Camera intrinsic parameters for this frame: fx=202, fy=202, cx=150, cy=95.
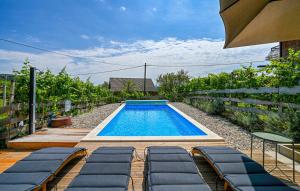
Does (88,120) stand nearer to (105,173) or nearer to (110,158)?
(110,158)


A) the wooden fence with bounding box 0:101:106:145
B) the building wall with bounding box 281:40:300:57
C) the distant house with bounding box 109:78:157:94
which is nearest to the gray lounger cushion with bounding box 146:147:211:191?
the wooden fence with bounding box 0:101:106:145

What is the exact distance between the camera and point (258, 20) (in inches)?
99.6

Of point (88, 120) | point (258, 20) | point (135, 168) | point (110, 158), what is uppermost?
point (258, 20)

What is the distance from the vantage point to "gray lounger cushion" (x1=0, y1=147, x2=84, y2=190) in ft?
7.71

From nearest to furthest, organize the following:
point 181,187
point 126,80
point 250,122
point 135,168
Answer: point 181,187 < point 135,168 < point 250,122 < point 126,80

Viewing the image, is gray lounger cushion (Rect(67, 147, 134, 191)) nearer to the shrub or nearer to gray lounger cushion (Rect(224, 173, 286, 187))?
gray lounger cushion (Rect(224, 173, 286, 187))

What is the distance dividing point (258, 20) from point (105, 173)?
2.78 metres

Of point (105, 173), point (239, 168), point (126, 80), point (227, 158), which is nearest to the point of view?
point (105, 173)

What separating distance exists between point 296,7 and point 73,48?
78.3 ft

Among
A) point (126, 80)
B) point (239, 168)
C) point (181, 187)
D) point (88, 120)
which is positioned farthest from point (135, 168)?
point (126, 80)

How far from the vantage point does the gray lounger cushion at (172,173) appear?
2330mm

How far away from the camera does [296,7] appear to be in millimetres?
2365

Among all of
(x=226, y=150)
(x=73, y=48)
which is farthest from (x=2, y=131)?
(x=73, y=48)

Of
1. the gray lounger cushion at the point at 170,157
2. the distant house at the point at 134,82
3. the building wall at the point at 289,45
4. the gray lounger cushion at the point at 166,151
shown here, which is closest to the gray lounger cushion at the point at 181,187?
the gray lounger cushion at the point at 170,157
